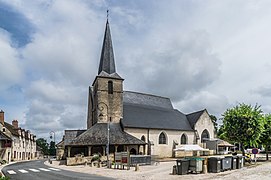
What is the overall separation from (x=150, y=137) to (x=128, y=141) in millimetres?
5998

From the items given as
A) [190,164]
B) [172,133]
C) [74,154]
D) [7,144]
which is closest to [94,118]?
[74,154]

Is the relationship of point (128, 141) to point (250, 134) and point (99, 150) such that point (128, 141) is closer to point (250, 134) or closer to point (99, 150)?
Answer: point (99, 150)

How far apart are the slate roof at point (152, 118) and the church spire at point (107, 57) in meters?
6.33

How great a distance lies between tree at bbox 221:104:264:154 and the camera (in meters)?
25.5

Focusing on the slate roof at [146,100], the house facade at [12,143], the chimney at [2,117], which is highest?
the slate roof at [146,100]

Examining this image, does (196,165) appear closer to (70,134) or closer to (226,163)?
(226,163)

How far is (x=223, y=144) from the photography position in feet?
151

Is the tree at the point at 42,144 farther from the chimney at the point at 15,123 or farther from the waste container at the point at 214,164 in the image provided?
the waste container at the point at 214,164

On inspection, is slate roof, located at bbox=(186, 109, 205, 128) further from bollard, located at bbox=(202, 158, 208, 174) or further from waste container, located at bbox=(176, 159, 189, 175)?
waste container, located at bbox=(176, 159, 189, 175)

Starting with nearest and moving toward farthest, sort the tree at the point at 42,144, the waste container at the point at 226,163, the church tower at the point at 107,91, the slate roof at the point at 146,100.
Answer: the waste container at the point at 226,163 → the church tower at the point at 107,91 → the slate roof at the point at 146,100 → the tree at the point at 42,144

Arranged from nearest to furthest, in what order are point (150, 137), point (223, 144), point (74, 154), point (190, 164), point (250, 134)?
point (190, 164)
point (250, 134)
point (74, 154)
point (150, 137)
point (223, 144)

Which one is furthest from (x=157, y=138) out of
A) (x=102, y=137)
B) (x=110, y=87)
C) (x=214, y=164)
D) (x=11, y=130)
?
(x=11, y=130)

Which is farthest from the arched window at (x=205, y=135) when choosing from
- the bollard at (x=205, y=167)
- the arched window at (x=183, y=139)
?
the bollard at (x=205, y=167)

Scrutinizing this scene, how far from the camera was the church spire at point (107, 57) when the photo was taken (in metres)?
43.3
